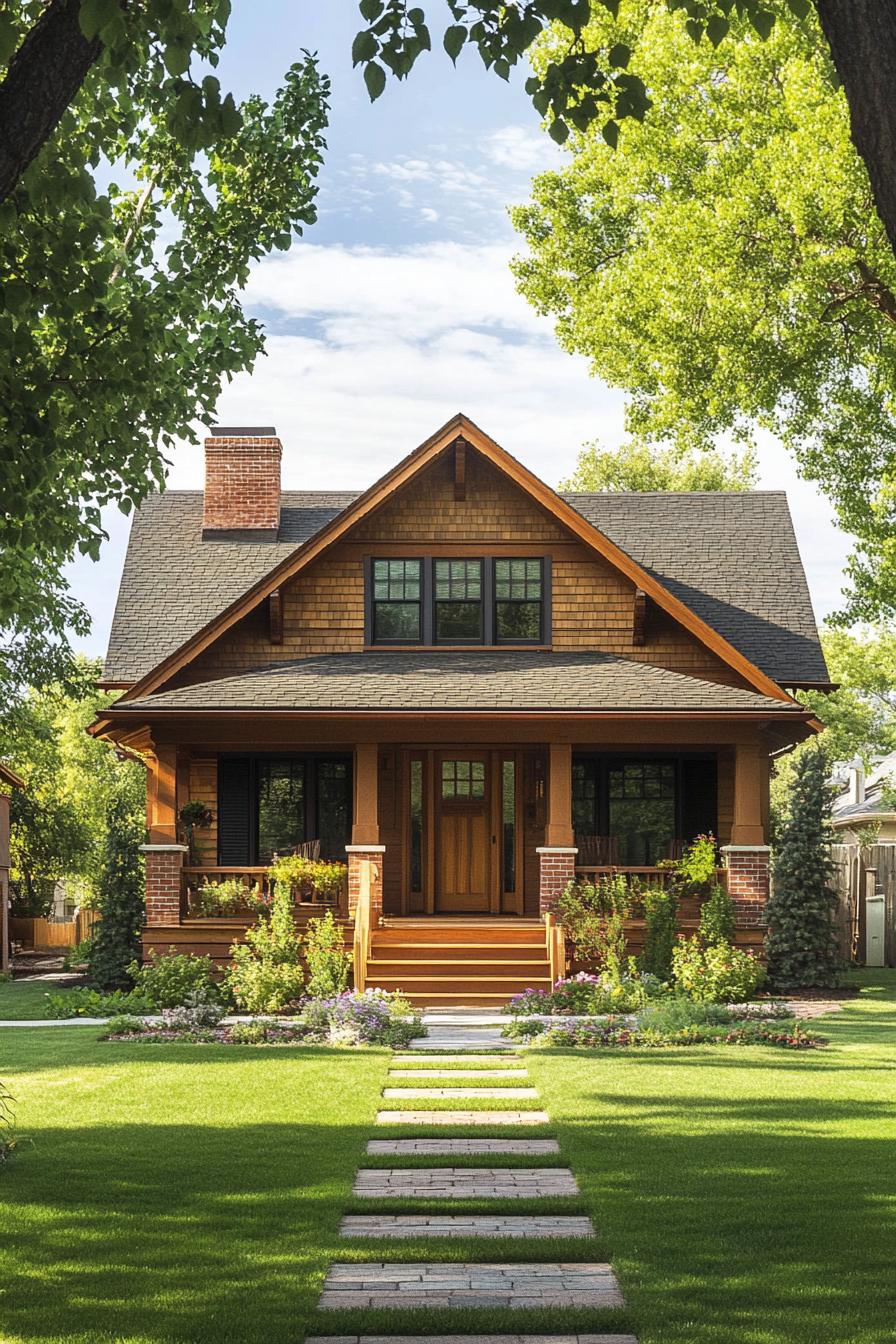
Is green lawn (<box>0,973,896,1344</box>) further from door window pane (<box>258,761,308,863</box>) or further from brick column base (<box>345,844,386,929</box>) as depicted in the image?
door window pane (<box>258,761,308,863</box>)

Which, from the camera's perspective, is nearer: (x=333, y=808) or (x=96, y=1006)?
(x=96, y=1006)

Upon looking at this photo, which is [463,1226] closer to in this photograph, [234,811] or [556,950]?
[556,950]

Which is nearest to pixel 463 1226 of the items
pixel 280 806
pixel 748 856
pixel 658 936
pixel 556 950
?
pixel 556 950

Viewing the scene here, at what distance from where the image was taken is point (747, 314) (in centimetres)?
2375

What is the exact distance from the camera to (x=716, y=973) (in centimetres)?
1814

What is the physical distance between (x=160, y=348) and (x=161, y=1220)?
6.27 m

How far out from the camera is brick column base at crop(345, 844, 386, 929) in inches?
777

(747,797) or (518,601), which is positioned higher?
(518,601)

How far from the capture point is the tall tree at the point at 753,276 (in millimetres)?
22656

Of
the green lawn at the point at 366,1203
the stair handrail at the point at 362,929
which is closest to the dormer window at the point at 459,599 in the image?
the stair handrail at the point at 362,929

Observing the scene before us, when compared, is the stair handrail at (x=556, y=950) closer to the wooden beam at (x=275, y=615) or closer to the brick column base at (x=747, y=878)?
the brick column base at (x=747, y=878)

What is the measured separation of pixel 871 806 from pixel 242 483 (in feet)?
93.1

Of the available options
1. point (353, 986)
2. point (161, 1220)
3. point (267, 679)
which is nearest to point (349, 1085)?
point (161, 1220)

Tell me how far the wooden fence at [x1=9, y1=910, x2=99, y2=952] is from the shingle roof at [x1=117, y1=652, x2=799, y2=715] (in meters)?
15.0
